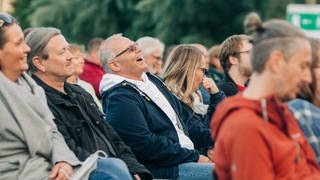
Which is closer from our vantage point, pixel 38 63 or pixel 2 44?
pixel 2 44

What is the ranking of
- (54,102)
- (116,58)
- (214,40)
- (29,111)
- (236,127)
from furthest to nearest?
(214,40)
(116,58)
(54,102)
(29,111)
(236,127)

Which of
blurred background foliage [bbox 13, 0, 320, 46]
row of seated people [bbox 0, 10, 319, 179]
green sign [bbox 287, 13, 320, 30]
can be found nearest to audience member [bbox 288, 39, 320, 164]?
row of seated people [bbox 0, 10, 319, 179]

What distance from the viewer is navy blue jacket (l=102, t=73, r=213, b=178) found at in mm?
8219

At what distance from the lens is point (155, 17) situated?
25.3 meters

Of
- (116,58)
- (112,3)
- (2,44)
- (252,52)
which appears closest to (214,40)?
(112,3)

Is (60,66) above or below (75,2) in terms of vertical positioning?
above

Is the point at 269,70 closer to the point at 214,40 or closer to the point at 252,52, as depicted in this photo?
the point at 252,52

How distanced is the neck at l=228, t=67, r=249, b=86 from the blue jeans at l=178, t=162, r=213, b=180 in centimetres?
159

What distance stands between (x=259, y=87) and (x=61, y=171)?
2.30 m

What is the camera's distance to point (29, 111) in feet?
22.2

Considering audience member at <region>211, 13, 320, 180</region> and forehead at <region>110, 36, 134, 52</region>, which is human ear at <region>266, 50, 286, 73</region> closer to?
audience member at <region>211, 13, 320, 180</region>

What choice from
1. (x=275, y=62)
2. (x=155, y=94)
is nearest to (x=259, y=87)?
(x=275, y=62)

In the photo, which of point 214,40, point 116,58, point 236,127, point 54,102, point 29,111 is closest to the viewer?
point 236,127

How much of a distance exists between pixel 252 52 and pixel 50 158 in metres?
2.41
